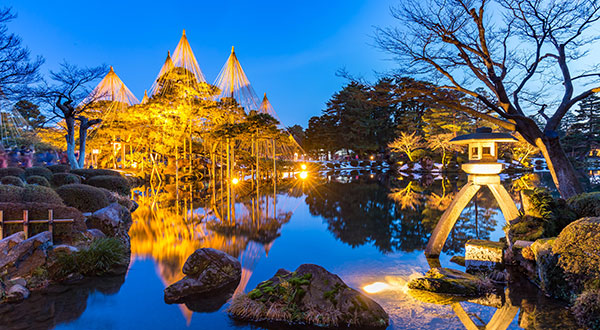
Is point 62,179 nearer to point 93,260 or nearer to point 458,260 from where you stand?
point 93,260

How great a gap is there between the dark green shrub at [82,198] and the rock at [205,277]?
5.42 m

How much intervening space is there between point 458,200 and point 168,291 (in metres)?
5.81

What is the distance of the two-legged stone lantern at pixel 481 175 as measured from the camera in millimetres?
6883

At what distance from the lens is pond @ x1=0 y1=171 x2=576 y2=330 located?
4656mm

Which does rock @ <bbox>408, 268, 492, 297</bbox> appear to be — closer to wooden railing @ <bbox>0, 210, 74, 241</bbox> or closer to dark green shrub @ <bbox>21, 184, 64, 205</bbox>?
wooden railing @ <bbox>0, 210, 74, 241</bbox>

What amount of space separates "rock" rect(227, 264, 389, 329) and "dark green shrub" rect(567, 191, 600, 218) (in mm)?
5014

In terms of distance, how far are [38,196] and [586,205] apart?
12111 millimetres

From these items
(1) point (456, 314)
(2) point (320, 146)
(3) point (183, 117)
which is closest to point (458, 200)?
(1) point (456, 314)

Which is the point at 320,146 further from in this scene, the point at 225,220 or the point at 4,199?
the point at 4,199

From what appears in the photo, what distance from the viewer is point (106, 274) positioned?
6.47 meters

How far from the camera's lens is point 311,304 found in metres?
4.65

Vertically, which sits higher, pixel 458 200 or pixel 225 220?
pixel 458 200

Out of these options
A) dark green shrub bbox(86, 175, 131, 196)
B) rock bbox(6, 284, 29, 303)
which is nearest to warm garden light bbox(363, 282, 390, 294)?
rock bbox(6, 284, 29, 303)

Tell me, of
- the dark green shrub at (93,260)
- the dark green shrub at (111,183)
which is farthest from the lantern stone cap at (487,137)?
the dark green shrub at (111,183)
